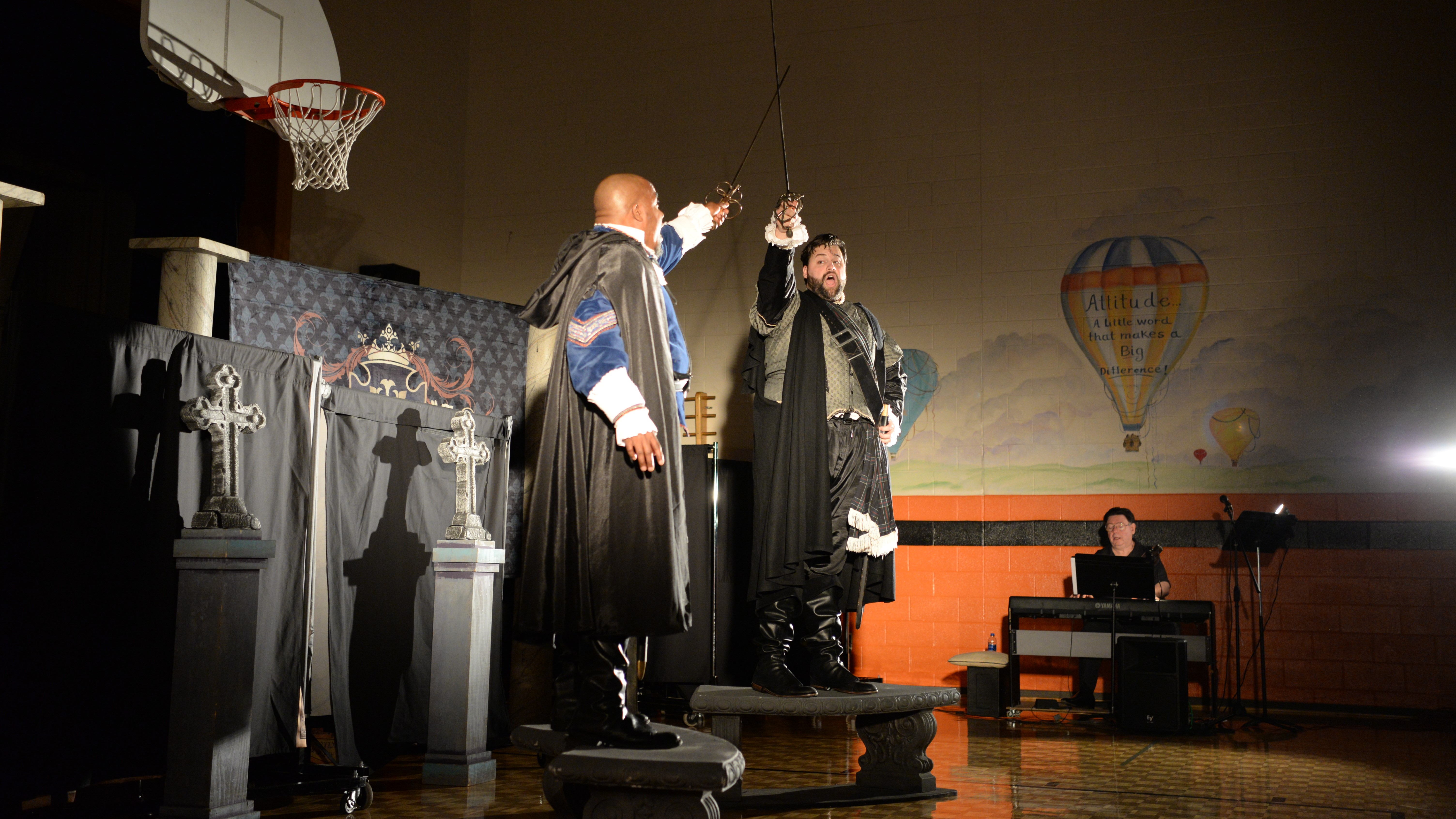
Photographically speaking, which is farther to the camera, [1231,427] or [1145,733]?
[1231,427]

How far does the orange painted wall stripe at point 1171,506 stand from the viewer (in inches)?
237

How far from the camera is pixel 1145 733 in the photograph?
18.1 ft

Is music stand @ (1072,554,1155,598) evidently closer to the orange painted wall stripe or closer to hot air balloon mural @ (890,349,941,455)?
the orange painted wall stripe

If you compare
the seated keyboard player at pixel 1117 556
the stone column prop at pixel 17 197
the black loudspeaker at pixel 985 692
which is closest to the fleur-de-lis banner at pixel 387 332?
the stone column prop at pixel 17 197

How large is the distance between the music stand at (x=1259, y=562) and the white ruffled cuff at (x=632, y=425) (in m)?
4.57

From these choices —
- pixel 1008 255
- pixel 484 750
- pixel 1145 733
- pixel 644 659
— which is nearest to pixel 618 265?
pixel 484 750

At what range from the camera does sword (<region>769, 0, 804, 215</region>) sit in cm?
362

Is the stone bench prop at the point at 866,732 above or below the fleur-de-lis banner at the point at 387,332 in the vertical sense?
below

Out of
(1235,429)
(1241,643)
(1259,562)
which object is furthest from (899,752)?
(1235,429)

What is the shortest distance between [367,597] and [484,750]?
83cm

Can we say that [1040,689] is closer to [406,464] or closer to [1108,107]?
[1108,107]

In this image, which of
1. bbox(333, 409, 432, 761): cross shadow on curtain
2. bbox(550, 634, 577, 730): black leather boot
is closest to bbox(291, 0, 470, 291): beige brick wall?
bbox(333, 409, 432, 761): cross shadow on curtain

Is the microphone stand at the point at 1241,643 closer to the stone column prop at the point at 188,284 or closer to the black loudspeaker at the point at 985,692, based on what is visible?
the black loudspeaker at the point at 985,692

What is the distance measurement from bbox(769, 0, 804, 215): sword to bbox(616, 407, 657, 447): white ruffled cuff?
3.80 ft
